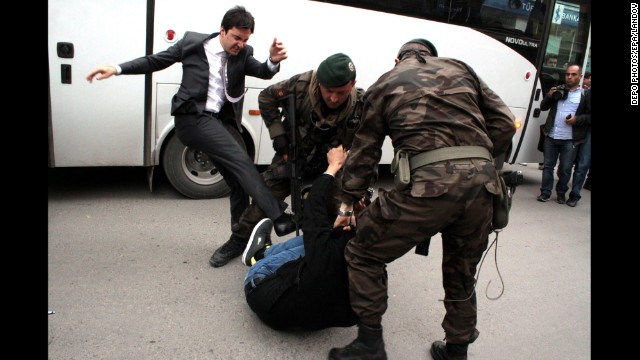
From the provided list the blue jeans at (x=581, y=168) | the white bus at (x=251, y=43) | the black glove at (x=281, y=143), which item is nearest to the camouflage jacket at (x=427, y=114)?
the black glove at (x=281, y=143)

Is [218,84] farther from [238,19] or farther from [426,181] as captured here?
[426,181]

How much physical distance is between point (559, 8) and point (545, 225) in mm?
3035

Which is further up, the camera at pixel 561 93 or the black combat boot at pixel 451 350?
the camera at pixel 561 93

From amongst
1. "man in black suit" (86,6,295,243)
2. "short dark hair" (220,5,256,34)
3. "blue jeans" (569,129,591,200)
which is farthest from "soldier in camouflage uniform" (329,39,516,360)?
"blue jeans" (569,129,591,200)

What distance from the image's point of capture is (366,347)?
2.18 metres

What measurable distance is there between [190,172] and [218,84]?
1672 millimetres

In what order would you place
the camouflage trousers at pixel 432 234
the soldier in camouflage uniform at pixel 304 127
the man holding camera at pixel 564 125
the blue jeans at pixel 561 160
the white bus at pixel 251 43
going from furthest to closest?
the blue jeans at pixel 561 160, the man holding camera at pixel 564 125, the white bus at pixel 251 43, the soldier in camouflage uniform at pixel 304 127, the camouflage trousers at pixel 432 234

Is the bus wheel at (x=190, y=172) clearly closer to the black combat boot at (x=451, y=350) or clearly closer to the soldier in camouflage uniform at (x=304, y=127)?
the soldier in camouflage uniform at (x=304, y=127)

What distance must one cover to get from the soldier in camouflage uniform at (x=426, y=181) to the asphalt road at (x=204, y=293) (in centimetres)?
47

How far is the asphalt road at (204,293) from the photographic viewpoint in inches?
94.0

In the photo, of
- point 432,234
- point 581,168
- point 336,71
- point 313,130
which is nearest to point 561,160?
point 581,168

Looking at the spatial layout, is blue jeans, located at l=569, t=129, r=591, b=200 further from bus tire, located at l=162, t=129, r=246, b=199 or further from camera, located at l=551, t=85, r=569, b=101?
bus tire, located at l=162, t=129, r=246, b=199
